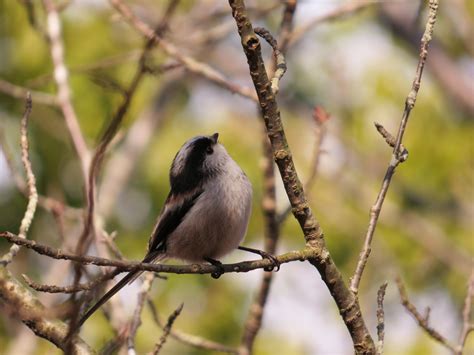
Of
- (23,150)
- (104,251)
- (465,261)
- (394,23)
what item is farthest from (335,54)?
(23,150)

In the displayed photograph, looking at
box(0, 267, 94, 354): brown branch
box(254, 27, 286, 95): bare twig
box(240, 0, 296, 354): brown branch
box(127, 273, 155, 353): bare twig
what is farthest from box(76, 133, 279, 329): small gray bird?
box(0, 267, 94, 354): brown branch

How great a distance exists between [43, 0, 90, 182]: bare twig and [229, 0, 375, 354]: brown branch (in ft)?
6.64

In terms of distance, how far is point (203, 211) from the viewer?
14.7ft

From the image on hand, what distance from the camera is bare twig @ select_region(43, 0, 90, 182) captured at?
526 cm

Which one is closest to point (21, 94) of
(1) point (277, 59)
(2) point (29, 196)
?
(2) point (29, 196)

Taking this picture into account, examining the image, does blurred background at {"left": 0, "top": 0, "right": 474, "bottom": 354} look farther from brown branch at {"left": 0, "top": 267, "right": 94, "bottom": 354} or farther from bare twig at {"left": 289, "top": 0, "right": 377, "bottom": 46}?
brown branch at {"left": 0, "top": 267, "right": 94, "bottom": 354}

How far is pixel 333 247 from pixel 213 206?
572 cm

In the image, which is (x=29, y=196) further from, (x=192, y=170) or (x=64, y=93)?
(x=64, y=93)

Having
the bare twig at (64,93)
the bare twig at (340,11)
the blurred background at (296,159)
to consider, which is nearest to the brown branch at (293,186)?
the bare twig at (64,93)

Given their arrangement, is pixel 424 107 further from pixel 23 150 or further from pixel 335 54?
pixel 23 150

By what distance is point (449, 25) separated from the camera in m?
12.4

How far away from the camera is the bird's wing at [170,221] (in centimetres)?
457

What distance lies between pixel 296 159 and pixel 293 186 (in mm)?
8874

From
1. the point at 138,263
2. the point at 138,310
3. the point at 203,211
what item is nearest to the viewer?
the point at 138,263
